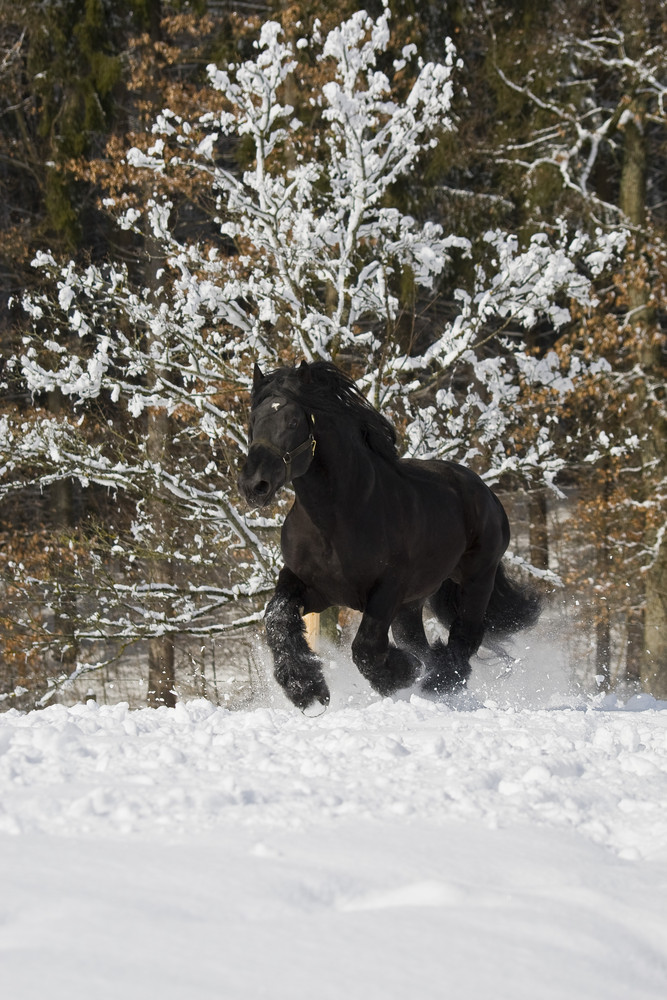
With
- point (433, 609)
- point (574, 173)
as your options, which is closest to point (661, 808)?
point (433, 609)

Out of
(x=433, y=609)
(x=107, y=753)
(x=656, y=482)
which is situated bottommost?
(x=107, y=753)

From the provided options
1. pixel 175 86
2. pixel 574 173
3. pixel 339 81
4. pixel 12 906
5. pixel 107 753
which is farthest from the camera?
pixel 574 173

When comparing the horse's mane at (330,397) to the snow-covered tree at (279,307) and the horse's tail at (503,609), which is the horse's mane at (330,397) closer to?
the horse's tail at (503,609)

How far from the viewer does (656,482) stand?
16234 mm

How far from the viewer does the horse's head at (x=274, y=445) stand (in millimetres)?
5266

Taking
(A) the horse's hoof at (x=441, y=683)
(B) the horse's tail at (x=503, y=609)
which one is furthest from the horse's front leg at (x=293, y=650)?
(B) the horse's tail at (x=503, y=609)

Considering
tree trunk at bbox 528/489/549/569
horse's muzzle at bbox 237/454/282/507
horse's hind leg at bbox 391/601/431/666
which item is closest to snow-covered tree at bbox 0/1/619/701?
horse's hind leg at bbox 391/601/431/666

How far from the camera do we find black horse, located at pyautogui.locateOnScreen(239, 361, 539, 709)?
567cm

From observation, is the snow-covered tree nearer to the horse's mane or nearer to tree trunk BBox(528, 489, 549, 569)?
the horse's mane

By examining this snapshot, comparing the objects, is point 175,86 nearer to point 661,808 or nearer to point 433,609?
point 433,609

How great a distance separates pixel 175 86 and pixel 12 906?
47.4 feet

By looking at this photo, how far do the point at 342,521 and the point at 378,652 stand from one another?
0.77 m

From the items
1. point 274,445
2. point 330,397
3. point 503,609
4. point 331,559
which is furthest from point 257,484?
point 503,609

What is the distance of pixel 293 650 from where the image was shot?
19.0ft
